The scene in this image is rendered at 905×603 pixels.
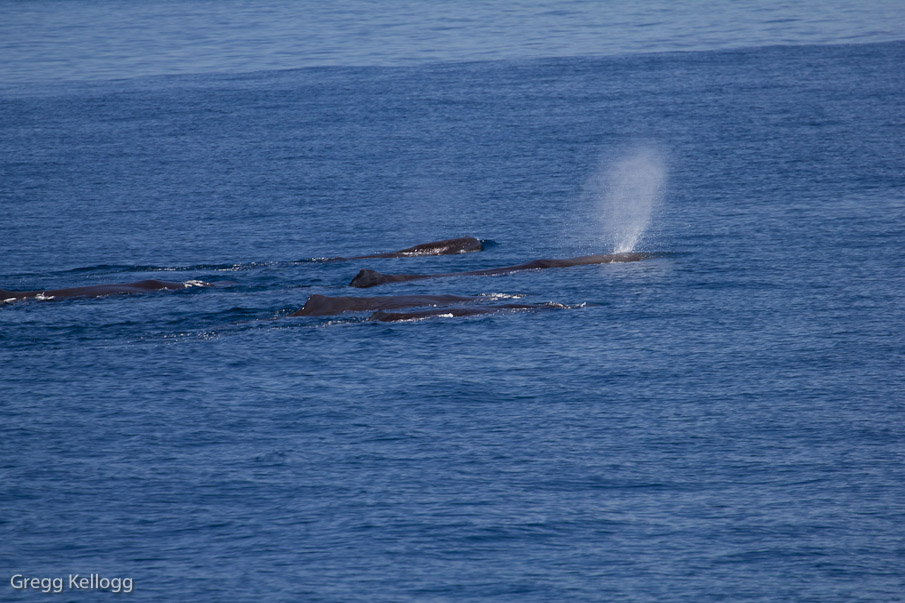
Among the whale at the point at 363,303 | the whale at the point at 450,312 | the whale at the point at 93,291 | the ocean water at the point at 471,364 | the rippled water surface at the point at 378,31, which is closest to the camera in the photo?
the ocean water at the point at 471,364

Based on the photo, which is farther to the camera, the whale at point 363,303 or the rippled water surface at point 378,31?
the rippled water surface at point 378,31

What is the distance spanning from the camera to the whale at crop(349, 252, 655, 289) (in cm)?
4122

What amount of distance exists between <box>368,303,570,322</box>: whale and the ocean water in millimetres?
429

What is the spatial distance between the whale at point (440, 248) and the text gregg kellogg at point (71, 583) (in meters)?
25.0

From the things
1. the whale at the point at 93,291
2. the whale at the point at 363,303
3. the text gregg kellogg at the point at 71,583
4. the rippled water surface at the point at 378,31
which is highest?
the text gregg kellogg at the point at 71,583

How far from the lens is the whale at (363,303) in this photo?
3831cm

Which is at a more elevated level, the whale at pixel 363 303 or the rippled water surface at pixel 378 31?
the whale at pixel 363 303

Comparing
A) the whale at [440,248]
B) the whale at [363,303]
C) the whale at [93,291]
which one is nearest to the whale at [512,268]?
the whale at [363,303]


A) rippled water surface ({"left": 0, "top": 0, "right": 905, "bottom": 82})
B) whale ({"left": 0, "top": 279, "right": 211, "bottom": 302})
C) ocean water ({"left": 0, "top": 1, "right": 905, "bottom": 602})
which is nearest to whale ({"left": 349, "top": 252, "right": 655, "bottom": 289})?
ocean water ({"left": 0, "top": 1, "right": 905, "bottom": 602})

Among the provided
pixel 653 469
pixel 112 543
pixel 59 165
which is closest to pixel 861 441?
pixel 653 469

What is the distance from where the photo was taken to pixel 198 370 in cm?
3391

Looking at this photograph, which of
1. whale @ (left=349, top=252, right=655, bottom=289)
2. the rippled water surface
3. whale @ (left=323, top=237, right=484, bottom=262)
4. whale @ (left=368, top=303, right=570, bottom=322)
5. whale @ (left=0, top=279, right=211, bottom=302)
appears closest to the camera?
whale @ (left=368, top=303, right=570, bottom=322)

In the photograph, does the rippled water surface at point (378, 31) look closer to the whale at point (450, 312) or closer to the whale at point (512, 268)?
the whale at point (512, 268)

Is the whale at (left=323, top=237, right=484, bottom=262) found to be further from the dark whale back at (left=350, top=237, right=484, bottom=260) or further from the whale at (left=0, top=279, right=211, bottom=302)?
the whale at (left=0, top=279, right=211, bottom=302)
